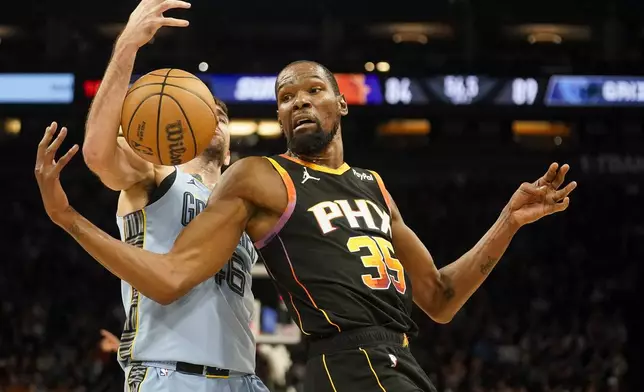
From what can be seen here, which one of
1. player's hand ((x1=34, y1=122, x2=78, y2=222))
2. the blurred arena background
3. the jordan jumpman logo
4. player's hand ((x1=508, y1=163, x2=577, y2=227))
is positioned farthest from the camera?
the blurred arena background

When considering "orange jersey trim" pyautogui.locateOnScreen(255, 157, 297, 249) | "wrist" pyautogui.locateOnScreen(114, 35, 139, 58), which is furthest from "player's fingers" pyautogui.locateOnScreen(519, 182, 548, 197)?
"wrist" pyautogui.locateOnScreen(114, 35, 139, 58)

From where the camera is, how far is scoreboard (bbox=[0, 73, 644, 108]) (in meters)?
14.0

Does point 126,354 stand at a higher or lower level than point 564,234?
higher

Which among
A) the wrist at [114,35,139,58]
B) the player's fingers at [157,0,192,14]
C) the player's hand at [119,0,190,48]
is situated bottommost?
the wrist at [114,35,139,58]

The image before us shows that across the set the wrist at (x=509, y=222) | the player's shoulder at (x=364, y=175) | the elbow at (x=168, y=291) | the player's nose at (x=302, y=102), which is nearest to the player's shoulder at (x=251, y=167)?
the player's nose at (x=302, y=102)

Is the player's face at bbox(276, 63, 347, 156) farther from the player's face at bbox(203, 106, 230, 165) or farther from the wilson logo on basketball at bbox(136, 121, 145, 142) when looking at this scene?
the wilson logo on basketball at bbox(136, 121, 145, 142)

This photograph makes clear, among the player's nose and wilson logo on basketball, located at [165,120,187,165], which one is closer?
wilson logo on basketball, located at [165,120,187,165]

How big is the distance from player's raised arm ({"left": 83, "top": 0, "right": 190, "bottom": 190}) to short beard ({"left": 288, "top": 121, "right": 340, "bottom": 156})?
629 millimetres

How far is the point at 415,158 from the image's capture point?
15250mm

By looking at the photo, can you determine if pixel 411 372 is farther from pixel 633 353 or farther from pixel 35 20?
pixel 35 20

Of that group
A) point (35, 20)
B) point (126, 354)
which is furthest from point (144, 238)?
point (35, 20)

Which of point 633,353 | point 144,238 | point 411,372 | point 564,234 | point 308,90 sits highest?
point 308,90

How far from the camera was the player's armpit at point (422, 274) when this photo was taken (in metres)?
4.20

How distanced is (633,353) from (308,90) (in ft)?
39.8
